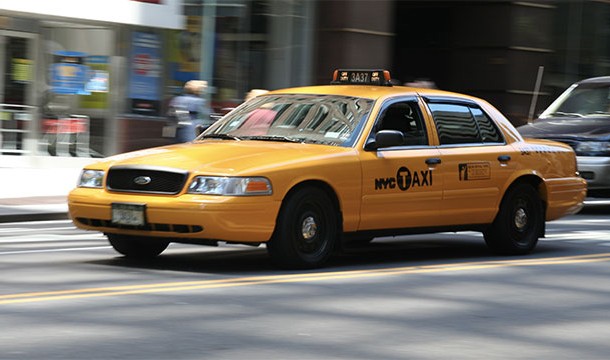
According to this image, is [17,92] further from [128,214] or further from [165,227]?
[165,227]

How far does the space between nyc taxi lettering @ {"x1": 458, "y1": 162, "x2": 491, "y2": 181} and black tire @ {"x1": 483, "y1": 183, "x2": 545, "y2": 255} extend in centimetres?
41

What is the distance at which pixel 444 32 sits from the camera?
1136 inches

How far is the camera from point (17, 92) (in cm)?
2091

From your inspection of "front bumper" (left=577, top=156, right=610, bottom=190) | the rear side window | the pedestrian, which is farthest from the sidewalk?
"front bumper" (left=577, top=156, right=610, bottom=190)

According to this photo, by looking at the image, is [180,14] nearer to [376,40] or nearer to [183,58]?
[183,58]

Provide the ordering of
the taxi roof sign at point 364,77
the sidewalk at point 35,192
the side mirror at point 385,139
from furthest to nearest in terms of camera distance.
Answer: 1. the sidewalk at point 35,192
2. the taxi roof sign at point 364,77
3. the side mirror at point 385,139

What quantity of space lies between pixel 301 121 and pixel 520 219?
2486 mm

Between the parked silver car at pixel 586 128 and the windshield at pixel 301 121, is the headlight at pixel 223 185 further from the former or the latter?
the parked silver car at pixel 586 128

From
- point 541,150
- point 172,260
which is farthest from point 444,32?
point 172,260

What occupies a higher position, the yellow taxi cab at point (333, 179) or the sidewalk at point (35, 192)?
the yellow taxi cab at point (333, 179)

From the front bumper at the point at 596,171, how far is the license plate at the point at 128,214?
8932mm

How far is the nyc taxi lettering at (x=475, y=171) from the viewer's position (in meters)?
11.0

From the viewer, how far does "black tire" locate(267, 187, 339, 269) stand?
31.4 feet

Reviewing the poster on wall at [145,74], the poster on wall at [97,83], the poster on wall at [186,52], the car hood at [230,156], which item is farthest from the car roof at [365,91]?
the poster on wall at [186,52]
